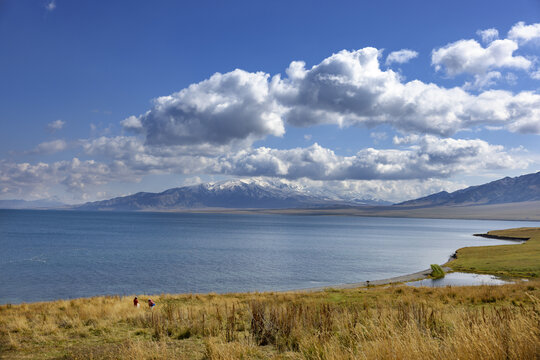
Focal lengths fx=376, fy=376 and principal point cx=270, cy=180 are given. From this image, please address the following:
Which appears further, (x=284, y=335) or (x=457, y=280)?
(x=457, y=280)

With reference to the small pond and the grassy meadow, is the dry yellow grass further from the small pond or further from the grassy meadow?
the small pond

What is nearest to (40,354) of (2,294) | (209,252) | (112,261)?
(2,294)

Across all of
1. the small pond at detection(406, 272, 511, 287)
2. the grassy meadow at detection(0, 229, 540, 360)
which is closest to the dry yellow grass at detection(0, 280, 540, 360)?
the grassy meadow at detection(0, 229, 540, 360)

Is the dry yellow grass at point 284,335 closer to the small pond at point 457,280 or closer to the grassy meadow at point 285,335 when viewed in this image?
the grassy meadow at point 285,335

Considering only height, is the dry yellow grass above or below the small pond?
above

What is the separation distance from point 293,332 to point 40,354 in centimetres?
808

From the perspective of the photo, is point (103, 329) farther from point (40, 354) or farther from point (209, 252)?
point (209, 252)

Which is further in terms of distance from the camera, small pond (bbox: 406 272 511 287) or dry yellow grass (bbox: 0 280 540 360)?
small pond (bbox: 406 272 511 287)

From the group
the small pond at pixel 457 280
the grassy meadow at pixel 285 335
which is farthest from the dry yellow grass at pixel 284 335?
the small pond at pixel 457 280


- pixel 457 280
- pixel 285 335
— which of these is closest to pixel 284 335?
pixel 285 335

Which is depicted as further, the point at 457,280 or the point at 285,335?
the point at 457,280

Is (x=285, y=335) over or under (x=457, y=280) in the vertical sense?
over

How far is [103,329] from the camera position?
Answer: 15.5m

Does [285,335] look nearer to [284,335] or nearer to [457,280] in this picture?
[284,335]
